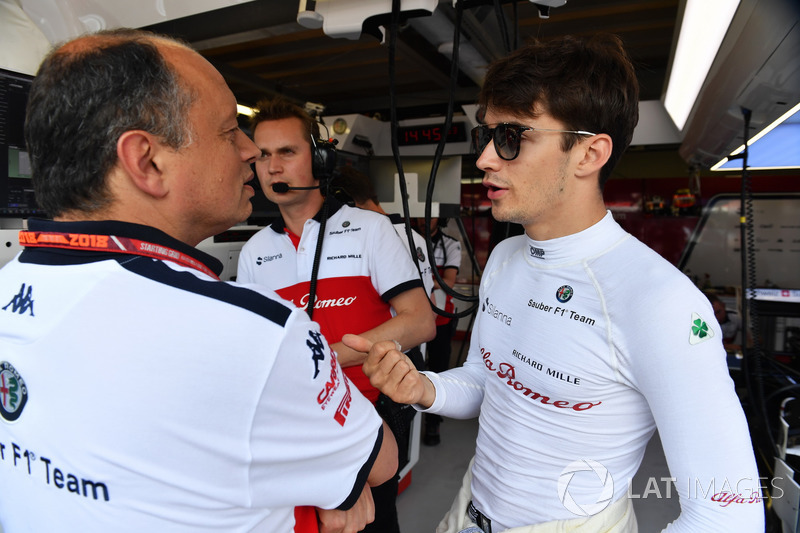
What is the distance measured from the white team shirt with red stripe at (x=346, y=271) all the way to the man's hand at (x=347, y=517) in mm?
838

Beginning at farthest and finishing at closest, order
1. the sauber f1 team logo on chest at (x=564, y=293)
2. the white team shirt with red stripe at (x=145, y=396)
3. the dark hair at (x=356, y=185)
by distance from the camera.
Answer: the dark hair at (x=356, y=185) < the sauber f1 team logo on chest at (x=564, y=293) < the white team shirt with red stripe at (x=145, y=396)

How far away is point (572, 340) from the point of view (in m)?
1.03

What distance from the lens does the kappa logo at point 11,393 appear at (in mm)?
664

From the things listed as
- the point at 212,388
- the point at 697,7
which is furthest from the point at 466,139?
the point at 212,388

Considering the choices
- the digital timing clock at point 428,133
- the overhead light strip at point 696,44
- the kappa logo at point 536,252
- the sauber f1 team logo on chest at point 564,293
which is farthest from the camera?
the digital timing clock at point 428,133

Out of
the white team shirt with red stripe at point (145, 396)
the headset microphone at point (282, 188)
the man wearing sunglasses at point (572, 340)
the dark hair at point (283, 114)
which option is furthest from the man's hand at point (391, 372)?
the dark hair at point (283, 114)

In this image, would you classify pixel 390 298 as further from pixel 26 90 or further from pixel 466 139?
pixel 466 139

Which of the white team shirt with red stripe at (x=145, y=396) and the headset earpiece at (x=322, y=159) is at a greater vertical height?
the headset earpiece at (x=322, y=159)

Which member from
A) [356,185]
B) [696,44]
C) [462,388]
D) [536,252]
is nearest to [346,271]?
[462,388]

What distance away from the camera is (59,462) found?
644 mm

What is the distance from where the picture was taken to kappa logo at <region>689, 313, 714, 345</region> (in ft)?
2.81

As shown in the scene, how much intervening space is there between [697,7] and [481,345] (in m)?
1.63

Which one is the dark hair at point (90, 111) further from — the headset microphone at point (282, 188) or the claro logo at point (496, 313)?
the headset microphone at point (282, 188)

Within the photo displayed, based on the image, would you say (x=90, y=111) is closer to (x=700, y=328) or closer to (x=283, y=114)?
(x=700, y=328)
